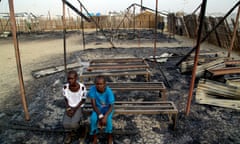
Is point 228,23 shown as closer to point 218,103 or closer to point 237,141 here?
point 218,103

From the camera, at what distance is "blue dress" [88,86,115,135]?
7.78 ft

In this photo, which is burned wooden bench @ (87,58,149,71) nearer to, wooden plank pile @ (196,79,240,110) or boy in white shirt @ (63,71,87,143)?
wooden plank pile @ (196,79,240,110)

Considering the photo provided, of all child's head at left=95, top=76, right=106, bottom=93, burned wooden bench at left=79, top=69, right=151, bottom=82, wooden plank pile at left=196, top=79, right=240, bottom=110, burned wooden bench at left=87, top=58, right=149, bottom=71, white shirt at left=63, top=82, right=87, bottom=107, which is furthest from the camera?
burned wooden bench at left=87, top=58, right=149, bottom=71

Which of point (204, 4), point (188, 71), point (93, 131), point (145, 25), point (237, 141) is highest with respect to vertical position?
point (145, 25)

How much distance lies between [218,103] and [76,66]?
14.4 ft

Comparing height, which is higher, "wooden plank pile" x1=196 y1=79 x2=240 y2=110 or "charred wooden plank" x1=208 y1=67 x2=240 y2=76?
"charred wooden plank" x1=208 y1=67 x2=240 y2=76

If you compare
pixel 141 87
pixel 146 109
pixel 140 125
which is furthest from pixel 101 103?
pixel 141 87

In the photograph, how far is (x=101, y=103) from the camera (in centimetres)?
246

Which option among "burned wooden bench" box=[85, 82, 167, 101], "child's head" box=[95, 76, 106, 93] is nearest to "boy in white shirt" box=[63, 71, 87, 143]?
"child's head" box=[95, 76, 106, 93]

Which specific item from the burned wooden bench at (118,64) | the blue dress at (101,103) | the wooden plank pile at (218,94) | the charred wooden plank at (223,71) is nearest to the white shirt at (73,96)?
the blue dress at (101,103)

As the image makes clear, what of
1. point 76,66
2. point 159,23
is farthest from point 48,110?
point 159,23

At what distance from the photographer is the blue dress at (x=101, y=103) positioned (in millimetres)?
2371

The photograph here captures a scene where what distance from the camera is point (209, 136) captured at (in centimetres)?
256

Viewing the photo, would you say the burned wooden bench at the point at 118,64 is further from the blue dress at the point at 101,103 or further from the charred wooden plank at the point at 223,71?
the blue dress at the point at 101,103
